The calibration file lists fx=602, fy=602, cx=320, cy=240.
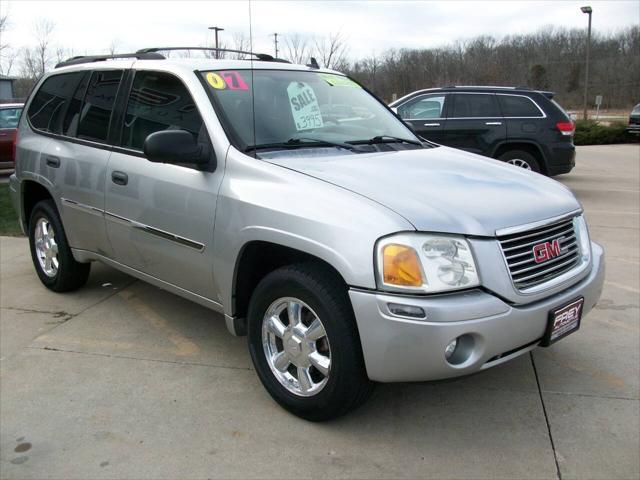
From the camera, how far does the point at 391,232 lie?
255 centimetres

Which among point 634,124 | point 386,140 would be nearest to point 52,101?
point 386,140

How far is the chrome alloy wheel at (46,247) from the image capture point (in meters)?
4.91

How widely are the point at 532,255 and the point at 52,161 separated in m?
3.56

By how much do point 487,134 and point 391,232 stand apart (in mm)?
8026

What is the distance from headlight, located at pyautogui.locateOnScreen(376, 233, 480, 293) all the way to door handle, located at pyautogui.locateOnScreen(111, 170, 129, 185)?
2.01 m

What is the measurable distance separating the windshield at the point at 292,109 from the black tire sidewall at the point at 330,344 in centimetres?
84

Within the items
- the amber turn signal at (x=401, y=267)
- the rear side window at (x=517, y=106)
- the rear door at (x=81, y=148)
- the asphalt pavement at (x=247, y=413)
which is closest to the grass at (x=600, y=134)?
the rear side window at (x=517, y=106)

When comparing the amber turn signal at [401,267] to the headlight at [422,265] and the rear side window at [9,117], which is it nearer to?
the headlight at [422,265]

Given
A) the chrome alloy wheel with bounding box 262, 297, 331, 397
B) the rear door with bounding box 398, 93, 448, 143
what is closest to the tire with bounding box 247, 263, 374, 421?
the chrome alloy wheel with bounding box 262, 297, 331, 397

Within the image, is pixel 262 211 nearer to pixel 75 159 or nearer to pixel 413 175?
pixel 413 175

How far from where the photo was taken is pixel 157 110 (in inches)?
149

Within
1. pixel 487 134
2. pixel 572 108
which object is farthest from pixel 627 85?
pixel 487 134

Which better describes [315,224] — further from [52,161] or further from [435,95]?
[435,95]

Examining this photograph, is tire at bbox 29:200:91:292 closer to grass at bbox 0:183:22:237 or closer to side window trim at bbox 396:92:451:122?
grass at bbox 0:183:22:237
